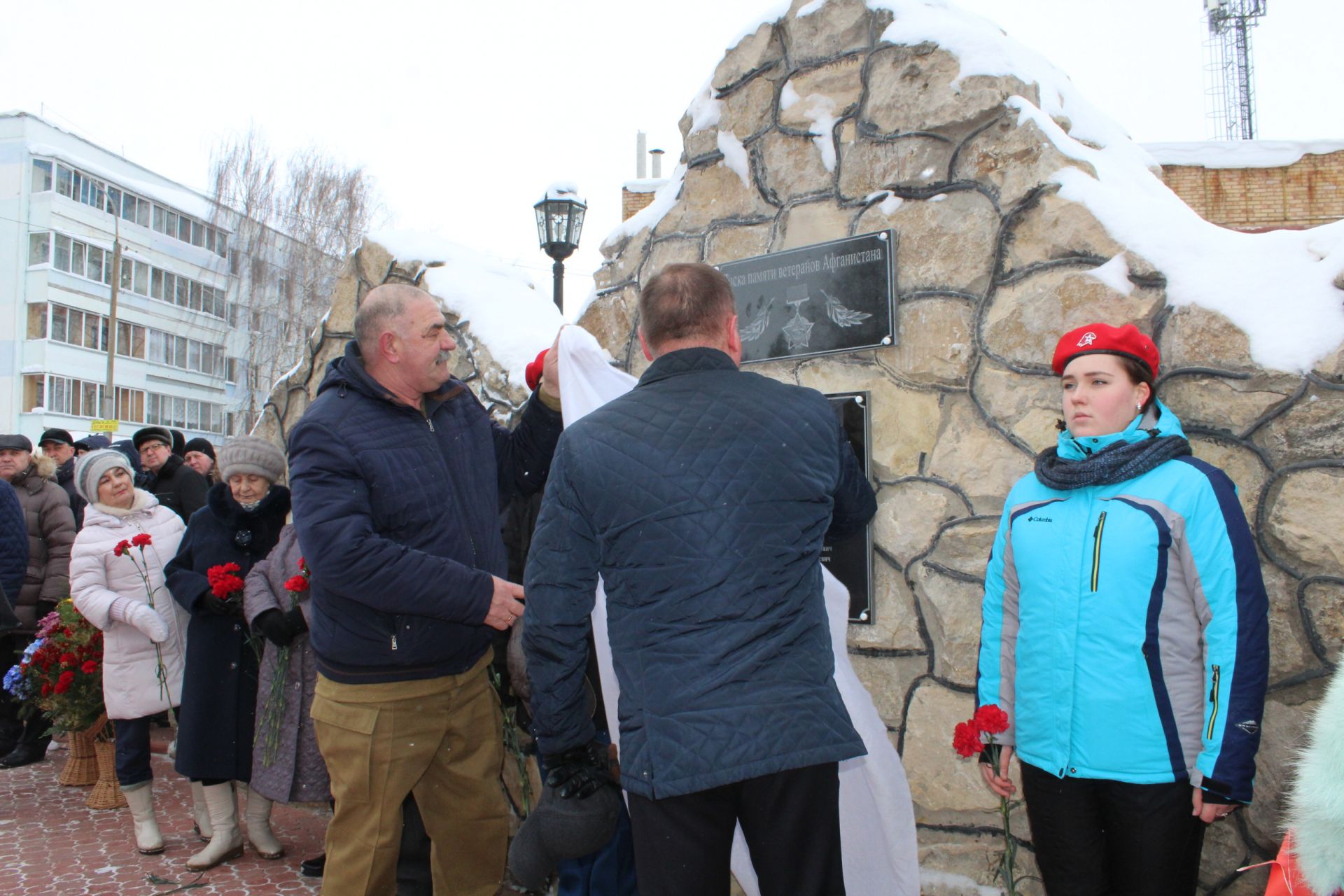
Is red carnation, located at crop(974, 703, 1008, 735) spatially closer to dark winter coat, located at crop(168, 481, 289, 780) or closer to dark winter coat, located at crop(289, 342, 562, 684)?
dark winter coat, located at crop(289, 342, 562, 684)

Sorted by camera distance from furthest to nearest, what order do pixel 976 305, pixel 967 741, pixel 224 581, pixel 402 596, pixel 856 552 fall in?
pixel 224 581 → pixel 856 552 → pixel 976 305 → pixel 402 596 → pixel 967 741

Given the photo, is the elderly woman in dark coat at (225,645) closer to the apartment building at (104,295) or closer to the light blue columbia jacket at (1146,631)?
the light blue columbia jacket at (1146,631)

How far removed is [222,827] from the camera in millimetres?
3768

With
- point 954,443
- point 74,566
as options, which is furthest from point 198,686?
point 954,443

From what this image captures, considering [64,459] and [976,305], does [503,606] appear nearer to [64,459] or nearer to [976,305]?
[976,305]

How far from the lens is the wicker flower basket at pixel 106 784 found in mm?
4504

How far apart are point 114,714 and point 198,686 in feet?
1.90

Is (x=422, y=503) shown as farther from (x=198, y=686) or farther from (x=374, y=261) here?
(x=374, y=261)

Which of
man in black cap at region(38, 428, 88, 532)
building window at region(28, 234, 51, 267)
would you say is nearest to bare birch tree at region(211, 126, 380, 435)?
building window at region(28, 234, 51, 267)

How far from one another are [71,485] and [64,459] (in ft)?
1.12

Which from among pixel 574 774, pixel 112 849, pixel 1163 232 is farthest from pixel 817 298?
pixel 112 849

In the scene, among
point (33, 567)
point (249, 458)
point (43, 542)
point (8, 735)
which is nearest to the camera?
point (249, 458)

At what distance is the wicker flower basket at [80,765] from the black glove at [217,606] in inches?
71.3

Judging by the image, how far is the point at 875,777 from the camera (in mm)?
2416
